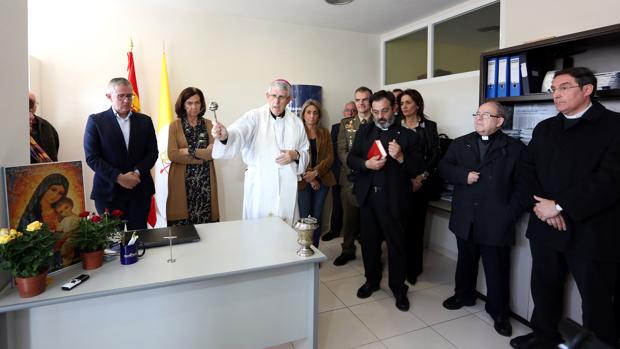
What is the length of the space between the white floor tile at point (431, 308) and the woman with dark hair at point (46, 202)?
236cm

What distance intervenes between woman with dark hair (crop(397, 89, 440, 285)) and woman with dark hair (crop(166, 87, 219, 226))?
5.80ft

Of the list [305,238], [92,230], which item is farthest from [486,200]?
[92,230]

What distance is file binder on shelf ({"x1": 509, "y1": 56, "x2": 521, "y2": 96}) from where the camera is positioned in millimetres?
2619

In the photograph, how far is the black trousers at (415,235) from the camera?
10.4 feet

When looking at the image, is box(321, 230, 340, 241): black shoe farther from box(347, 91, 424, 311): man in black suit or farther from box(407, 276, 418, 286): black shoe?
box(347, 91, 424, 311): man in black suit

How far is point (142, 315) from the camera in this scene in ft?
4.93

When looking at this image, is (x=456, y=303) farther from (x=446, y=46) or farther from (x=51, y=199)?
(x=446, y=46)

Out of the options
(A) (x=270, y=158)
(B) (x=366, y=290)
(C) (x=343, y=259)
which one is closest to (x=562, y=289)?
(B) (x=366, y=290)

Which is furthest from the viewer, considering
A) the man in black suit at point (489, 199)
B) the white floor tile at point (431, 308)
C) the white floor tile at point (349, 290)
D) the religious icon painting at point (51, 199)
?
the white floor tile at point (349, 290)

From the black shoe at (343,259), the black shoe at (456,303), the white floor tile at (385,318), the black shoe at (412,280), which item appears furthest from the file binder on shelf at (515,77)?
the black shoe at (343,259)

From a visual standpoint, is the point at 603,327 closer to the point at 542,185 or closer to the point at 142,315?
the point at 542,185

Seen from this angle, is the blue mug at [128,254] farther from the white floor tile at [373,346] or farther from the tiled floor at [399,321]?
the white floor tile at [373,346]

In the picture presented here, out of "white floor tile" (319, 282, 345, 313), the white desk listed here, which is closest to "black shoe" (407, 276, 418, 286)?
"white floor tile" (319, 282, 345, 313)

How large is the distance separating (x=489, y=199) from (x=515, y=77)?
3.26 feet
